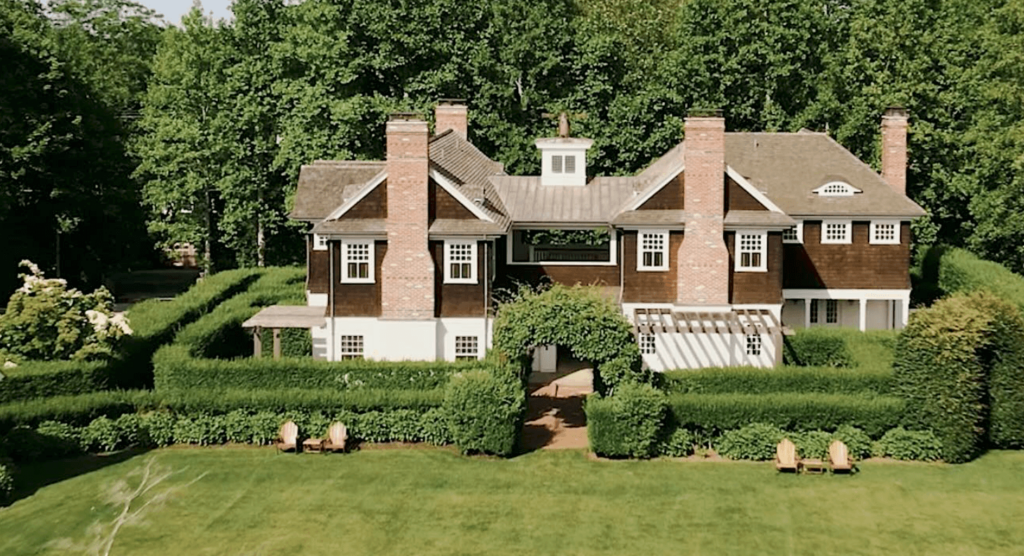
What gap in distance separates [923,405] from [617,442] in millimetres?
8657

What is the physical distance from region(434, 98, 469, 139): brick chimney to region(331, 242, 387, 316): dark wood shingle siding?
13133 millimetres

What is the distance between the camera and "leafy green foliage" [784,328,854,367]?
114 ft

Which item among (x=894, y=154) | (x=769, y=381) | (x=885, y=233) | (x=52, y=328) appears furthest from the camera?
(x=894, y=154)

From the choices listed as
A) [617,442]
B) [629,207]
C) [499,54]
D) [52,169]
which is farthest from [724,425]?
[52,169]

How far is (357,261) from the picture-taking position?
3669 cm

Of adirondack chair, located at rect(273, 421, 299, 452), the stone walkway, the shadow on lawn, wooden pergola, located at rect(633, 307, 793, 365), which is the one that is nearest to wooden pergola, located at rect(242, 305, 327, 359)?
adirondack chair, located at rect(273, 421, 299, 452)

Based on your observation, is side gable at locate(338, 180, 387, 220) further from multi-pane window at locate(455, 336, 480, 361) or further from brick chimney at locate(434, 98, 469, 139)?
brick chimney at locate(434, 98, 469, 139)

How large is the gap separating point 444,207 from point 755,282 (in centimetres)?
1194

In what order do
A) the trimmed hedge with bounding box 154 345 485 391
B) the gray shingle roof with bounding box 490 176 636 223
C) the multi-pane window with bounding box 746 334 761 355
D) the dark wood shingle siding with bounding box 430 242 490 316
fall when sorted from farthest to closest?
the gray shingle roof with bounding box 490 176 636 223 → the multi-pane window with bounding box 746 334 761 355 → the dark wood shingle siding with bounding box 430 242 490 316 → the trimmed hedge with bounding box 154 345 485 391

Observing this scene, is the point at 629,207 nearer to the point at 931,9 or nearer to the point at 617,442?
the point at 617,442

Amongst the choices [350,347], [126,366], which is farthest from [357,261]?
[126,366]

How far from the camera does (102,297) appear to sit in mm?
33000

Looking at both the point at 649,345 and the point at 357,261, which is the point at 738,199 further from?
the point at 357,261

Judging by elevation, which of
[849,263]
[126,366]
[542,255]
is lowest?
[126,366]
